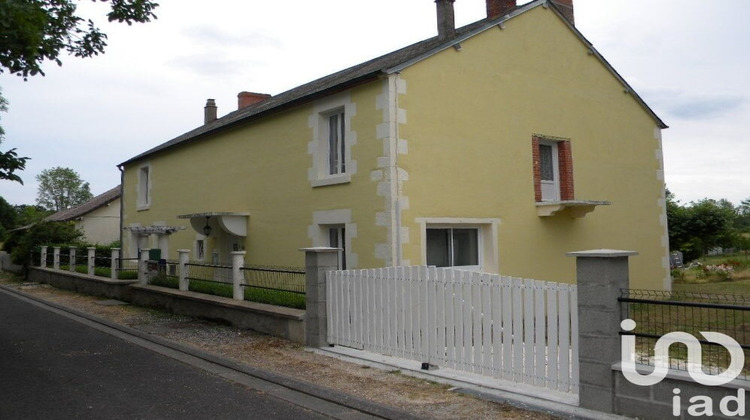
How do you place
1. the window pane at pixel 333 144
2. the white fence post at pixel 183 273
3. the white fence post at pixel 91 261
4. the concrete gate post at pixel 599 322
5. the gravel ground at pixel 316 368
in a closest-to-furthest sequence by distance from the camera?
the concrete gate post at pixel 599 322, the gravel ground at pixel 316 368, the window pane at pixel 333 144, the white fence post at pixel 183 273, the white fence post at pixel 91 261

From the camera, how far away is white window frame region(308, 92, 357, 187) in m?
11.3

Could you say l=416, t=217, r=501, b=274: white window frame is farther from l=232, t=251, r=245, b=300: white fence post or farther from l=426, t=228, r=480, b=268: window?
l=232, t=251, r=245, b=300: white fence post

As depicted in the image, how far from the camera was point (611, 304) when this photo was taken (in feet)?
17.9

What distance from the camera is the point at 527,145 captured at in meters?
12.2

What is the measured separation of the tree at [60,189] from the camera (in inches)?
3442

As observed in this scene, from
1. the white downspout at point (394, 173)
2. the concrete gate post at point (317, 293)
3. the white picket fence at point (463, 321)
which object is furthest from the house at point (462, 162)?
the white picket fence at point (463, 321)

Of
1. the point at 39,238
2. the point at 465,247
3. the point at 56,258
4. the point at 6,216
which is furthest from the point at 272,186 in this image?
the point at 6,216

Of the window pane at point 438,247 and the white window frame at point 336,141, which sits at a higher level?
the white window frame at point 336,141

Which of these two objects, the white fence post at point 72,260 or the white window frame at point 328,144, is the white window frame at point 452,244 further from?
the white fence post at point 72,260

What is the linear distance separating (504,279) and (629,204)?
8757 mm

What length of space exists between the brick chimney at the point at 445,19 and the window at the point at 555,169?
9.76ft

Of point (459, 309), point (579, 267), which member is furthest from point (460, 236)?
point (579, 267)

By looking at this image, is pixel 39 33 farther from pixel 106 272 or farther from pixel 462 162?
pixel 106 272

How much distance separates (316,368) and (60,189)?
3674 inches
